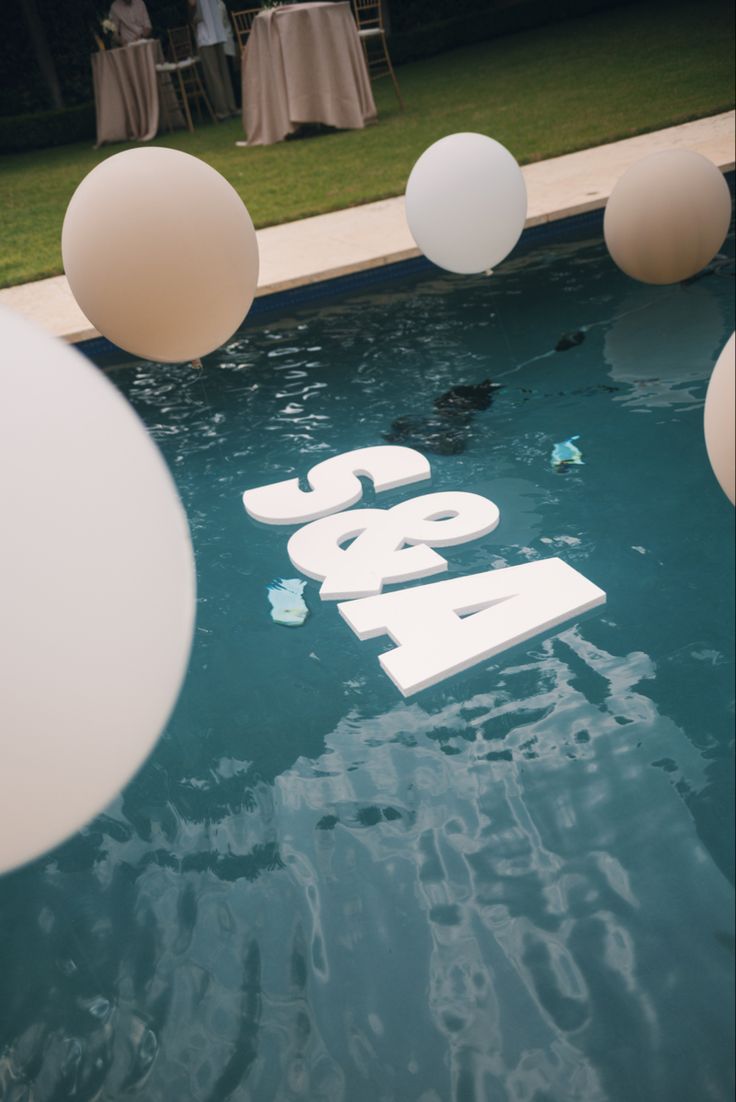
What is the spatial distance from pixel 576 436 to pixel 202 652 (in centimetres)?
187

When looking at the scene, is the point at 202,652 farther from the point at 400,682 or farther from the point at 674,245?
the point at 674,245

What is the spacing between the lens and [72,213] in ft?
12.0

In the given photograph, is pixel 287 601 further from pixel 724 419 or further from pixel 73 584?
pixel 73 584

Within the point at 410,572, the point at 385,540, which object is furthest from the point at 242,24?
the point at 410,572

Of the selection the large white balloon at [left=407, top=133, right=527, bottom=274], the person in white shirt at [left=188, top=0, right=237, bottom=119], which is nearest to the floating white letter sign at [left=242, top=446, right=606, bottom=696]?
the large white balloon at [left=407, top=133, right=527, bottom=274]

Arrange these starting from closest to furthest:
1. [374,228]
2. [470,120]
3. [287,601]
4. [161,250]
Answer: [287,601]
[161,250]
[374,228]
[470,120]

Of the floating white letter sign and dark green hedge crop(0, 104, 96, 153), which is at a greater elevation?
dark green hedge crop(0, 104, 96, 153)

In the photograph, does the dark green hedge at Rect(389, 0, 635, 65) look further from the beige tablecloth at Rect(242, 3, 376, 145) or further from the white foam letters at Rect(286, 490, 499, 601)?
the white foam letters at Rect(286, 490, 499, 601)

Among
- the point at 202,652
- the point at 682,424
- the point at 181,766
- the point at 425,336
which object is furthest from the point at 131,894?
the point at 425,336

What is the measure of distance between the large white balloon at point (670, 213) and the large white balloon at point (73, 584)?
4311 mm

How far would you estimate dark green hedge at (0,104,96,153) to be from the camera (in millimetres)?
13945

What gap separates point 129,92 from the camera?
40.8 ft

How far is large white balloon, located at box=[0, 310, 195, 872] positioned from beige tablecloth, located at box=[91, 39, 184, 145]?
41.0 feet

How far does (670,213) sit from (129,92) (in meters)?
9.87
